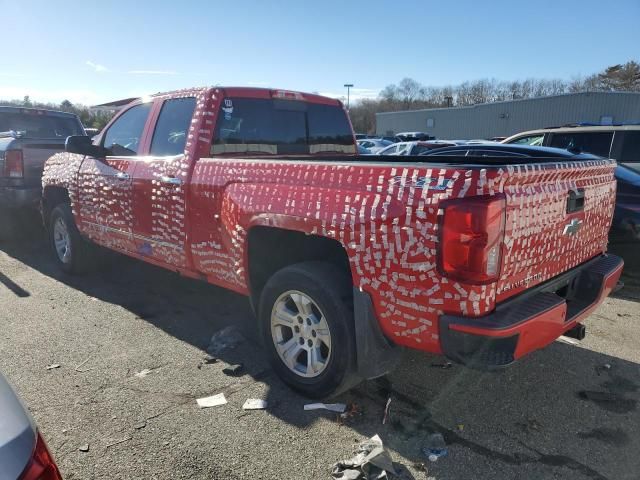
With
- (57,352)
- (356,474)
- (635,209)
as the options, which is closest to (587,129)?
(635,209)

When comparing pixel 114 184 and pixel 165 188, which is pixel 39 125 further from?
pixel 165 188

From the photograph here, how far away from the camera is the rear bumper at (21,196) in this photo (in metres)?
7.28

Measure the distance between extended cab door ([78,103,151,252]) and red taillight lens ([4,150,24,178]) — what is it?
245cm

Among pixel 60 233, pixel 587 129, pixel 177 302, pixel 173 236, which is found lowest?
pixel 177 302

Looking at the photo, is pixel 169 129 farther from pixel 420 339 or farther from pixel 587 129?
pixel 587 129

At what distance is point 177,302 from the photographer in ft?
17.2

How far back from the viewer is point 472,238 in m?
2.31

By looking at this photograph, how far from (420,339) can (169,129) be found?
2.98 metres

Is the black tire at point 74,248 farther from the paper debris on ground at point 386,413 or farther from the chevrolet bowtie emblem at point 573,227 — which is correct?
the chevrolet bowtie emblem at point 573,227

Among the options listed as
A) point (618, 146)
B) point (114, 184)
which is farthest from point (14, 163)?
point (618, 146)

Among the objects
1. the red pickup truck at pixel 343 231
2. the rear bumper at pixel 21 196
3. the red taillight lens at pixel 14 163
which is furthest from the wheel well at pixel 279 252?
the red taillight lens at pixel 14 163

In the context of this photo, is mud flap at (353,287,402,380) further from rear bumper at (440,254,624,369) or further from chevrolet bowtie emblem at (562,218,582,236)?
chevrolet bowtie emblem at (562,218,582,236)

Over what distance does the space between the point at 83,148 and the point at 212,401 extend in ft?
10.2

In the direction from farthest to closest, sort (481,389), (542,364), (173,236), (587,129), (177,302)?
1. (587,129)
2. (177,302)
3. (173,236)
4. (542,364)
5. (481,389)
